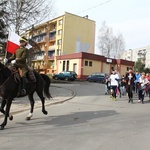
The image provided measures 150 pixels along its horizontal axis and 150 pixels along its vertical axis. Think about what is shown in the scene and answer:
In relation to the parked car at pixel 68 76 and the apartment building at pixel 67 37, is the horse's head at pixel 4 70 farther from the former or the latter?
the apartment building at pixel 67 37

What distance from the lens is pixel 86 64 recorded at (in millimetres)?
50969

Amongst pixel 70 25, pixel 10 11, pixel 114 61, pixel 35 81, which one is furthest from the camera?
pixel 70 25

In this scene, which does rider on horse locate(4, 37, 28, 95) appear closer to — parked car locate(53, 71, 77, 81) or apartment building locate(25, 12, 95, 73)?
parked car locate(53, 71, 77, 81)

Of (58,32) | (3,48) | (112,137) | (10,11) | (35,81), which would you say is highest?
(58,32)

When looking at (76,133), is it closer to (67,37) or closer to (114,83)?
(114,83)

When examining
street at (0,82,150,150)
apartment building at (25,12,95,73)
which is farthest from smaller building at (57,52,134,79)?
street at (0,82,150,150)

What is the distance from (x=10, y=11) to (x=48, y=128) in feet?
67.3

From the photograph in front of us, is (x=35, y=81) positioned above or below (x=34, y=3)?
below

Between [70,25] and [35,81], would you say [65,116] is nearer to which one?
[35,81]

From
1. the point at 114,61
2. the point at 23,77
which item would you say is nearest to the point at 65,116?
the point at 23,77

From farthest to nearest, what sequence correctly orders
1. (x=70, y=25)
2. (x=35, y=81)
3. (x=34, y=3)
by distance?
1. (x=70, y=25)
2. (x=34, y=3)
3. (x=35, y=81)

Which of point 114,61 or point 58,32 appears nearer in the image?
point 114,61

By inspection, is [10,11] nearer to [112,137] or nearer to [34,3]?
[34,3]

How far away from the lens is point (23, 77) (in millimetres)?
8516
